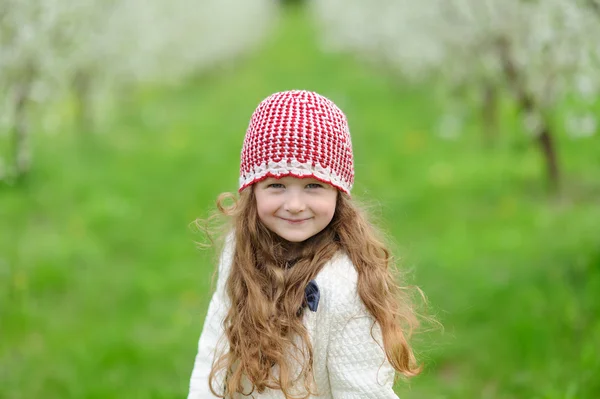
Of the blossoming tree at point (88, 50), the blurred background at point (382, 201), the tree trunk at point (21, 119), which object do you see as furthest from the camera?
the tree trunk at point (21, 119)

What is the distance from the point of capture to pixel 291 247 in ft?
7.26

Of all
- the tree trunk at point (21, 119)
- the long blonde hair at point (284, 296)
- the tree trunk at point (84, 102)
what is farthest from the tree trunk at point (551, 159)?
the tree trunk at point (84, 102)

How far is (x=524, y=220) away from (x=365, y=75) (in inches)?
486

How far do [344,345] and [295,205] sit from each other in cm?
41

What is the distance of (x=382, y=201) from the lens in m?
6.61

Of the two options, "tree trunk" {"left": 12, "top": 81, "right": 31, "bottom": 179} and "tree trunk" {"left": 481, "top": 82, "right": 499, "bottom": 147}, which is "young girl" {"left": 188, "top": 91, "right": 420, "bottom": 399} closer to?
"tree trunk" {"left": 12, "top": 81, "right": 31, "bottom": 179}

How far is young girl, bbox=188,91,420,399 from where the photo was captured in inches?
79.2

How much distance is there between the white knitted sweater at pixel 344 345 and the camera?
199 centimetres

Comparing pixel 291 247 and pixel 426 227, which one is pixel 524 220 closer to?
pixel 426 227

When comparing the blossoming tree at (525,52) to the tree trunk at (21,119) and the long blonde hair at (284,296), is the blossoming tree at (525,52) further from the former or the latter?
the tree trunk at (21,119)

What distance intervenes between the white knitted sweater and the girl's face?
0.43ft

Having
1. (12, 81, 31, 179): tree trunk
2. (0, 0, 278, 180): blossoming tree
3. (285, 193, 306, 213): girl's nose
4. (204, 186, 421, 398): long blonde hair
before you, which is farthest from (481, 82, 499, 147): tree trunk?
(285, 193, 306, 213): girl's nose

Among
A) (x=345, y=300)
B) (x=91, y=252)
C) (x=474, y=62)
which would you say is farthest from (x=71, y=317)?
(x=474, y=62)

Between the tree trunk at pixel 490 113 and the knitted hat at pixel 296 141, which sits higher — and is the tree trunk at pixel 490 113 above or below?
above
